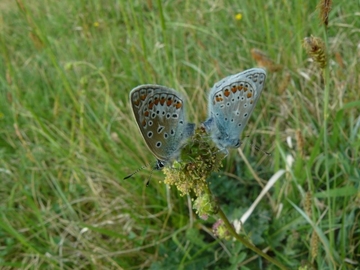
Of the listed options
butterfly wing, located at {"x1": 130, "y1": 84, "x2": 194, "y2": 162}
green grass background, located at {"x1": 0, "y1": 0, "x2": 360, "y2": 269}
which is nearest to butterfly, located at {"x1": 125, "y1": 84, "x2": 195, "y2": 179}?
butterfly wing, located at {"x1": 130, "y1": 84, "x2": 194, "y2": 162}

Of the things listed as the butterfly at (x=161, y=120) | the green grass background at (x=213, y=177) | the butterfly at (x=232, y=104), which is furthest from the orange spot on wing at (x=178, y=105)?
the green grass background at (x=213, y=177)

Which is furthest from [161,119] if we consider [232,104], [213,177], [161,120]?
[213,177]

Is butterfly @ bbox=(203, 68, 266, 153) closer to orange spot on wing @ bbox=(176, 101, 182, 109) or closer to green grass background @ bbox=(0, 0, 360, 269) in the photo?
orange spot on wing @ bbox=(176, 101, 182, 109)

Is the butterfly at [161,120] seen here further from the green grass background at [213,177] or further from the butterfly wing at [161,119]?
the green grass background at [213,177]

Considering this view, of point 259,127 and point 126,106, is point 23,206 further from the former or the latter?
point 259,127

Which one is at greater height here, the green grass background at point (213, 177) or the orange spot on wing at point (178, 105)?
the orange spot on wing at point (178, 105)

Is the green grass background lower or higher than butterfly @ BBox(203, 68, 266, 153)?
lower

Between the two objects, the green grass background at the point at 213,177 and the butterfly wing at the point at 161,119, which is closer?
the butterfly wing at the point at 161,119

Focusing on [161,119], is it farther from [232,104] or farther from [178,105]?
[232,104]
